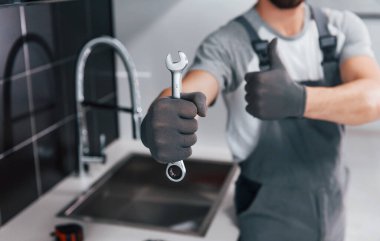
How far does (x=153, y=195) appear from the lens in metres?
1.55

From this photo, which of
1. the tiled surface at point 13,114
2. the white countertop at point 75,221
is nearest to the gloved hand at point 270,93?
the white countertop at point 75,221

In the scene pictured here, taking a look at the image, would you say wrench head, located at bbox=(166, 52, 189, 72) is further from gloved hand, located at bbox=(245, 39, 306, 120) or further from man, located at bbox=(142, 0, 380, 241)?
man, located at bbox=(142, 0, 380, 241)

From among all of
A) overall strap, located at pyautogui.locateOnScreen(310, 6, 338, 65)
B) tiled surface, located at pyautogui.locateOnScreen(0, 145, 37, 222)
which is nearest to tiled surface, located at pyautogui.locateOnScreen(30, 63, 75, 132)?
tiled surface, located at pyautogui.locateOnScreen(0, 145, 37, 222)

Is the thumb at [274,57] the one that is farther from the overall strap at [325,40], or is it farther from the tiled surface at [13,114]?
the tiled surface at [13,114]

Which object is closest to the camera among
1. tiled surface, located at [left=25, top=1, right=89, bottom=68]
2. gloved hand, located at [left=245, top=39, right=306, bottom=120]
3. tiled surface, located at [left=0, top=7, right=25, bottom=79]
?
gloved hand, located at [left=245, top=39, right=306, bottom=120]

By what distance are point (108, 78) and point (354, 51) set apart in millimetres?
894

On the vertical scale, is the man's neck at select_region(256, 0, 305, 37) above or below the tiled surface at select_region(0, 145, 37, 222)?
above

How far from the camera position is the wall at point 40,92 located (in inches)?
48.3

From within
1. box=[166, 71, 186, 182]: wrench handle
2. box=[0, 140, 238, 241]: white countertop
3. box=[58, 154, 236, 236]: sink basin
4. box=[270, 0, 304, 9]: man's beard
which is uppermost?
box=[270, 0, 304, 9]: man's beard

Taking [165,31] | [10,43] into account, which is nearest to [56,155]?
[10,43]

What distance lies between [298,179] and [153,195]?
53 centimetres

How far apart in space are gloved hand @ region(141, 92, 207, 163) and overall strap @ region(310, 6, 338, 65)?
587 mm

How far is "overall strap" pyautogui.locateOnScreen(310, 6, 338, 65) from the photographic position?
45.1 inches

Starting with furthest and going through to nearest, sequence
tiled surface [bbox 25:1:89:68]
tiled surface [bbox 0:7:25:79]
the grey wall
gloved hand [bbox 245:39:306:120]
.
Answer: the grey wall, tiled surface [bbox 25:1:89:68], tiled surface [bbox 0:7:25:79], gloved hand [bbox 245:39:306:120]
